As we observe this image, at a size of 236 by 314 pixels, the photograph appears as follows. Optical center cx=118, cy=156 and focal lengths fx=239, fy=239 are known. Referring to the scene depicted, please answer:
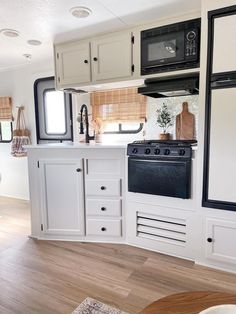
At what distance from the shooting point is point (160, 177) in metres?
2.27

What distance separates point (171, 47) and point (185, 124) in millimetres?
881

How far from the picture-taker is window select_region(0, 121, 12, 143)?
4.45 metres

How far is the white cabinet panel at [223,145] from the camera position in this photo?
192 cm

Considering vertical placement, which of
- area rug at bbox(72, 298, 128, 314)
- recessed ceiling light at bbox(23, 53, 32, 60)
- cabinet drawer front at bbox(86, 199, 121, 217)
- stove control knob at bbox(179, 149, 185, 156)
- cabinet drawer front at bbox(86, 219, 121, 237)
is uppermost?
recessed ceiling light at bbox(23, 53, 32, 60)

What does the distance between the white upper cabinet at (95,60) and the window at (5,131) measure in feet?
6.61

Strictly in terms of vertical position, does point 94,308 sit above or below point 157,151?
below

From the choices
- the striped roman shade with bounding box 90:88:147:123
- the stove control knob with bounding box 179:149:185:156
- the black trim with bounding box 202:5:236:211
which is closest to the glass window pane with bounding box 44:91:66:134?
the striped roman shade with bounding box 90:88:147:123

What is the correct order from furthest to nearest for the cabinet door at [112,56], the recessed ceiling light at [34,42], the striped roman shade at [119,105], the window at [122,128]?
the window at [122,128]
the striped roman shade at [119,105]
the recessed ceiling light at [34,42]
the cabinet door at [112,56]

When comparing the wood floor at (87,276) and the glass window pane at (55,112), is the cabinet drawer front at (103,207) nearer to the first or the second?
the wood floor at (87,276)

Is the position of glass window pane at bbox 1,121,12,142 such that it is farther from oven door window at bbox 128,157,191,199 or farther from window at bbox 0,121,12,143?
oven door window at bbox 128,157,191,199

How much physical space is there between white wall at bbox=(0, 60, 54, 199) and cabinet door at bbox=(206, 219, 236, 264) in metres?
3.17

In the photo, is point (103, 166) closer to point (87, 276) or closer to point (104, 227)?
point (104, 227)

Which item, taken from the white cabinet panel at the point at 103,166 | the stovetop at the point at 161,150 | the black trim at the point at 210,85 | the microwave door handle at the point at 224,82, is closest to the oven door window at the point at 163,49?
the black trim at the point at 210,85

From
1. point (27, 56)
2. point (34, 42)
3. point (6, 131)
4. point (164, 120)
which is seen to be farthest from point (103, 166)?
point (6, 131)
